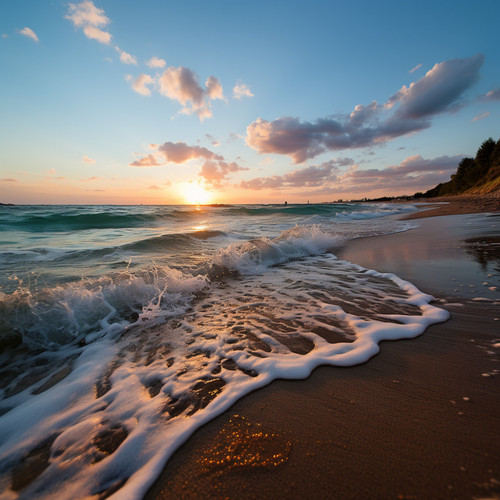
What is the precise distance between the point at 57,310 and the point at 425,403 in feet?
14.2

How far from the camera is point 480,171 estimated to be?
149 ft

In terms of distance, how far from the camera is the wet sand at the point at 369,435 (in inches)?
43.3

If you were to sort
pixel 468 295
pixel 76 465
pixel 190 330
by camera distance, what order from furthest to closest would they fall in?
pixel 468 295 → pixel 190 330 → pixel 76 465

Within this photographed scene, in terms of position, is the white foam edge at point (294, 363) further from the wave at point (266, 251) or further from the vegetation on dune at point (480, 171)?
the vegetation on dune at point (480, 171)

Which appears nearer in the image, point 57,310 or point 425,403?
point 425,403

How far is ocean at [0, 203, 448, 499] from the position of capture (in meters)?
1.42

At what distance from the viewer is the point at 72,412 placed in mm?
1780

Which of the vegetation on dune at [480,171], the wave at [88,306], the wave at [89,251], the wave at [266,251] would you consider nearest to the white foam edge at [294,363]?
the wave at [88,306]

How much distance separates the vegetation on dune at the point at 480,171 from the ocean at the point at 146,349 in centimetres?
4565

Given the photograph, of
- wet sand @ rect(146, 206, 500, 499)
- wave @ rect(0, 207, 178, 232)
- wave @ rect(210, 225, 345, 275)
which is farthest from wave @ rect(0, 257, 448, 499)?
wave @ rect(0, 207, 178, 232)

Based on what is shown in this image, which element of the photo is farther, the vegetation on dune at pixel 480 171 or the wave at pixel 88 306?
the vegetation on dune at pixel 480 171

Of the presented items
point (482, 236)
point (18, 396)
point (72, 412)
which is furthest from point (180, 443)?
point (482, 236)

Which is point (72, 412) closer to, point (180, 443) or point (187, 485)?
point (180, 443)

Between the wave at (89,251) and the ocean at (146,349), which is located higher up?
the wave at (89,251)
